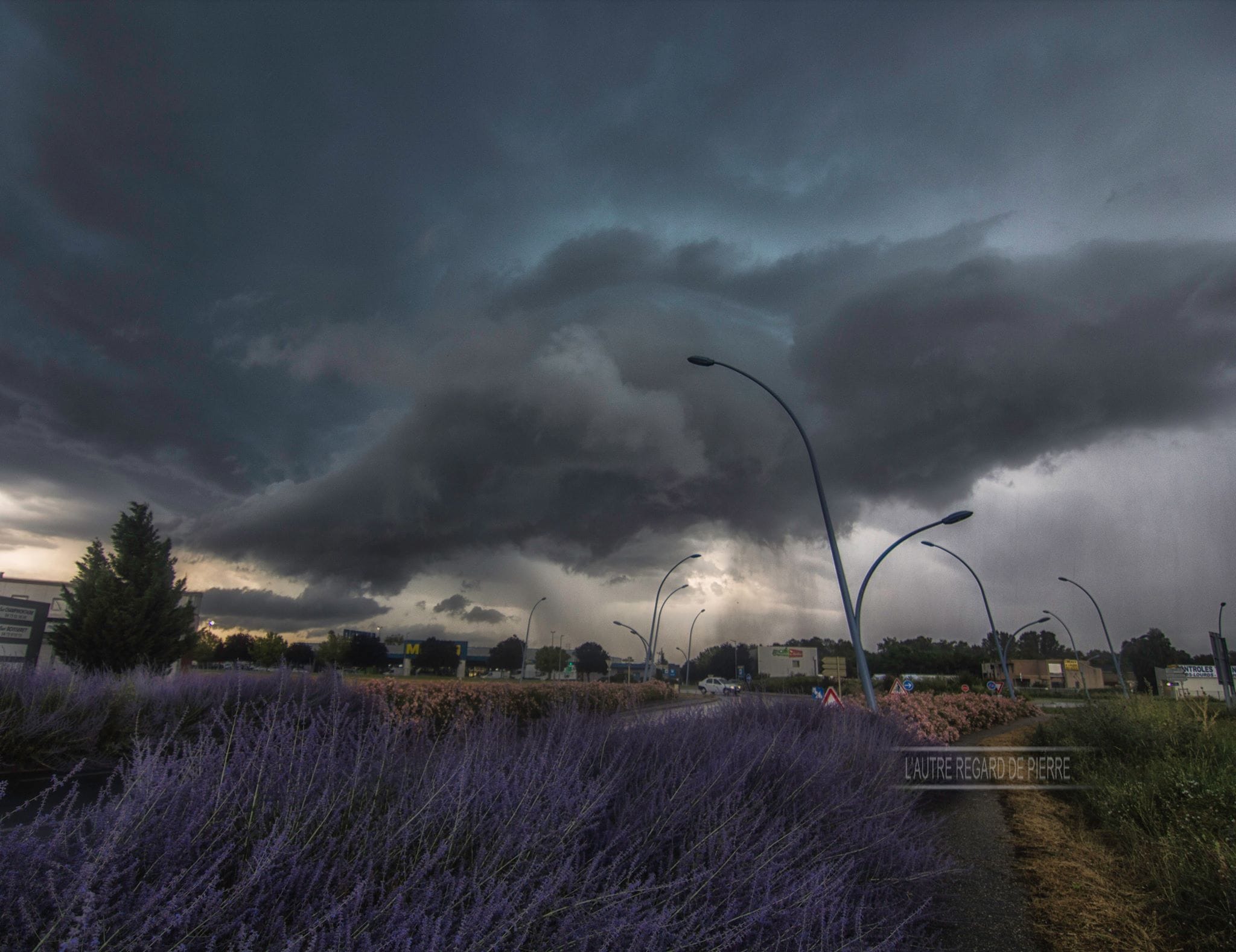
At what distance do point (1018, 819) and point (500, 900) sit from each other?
30.2ft

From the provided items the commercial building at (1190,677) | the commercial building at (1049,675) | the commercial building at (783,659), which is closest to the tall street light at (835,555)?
the commercial building at (1190,677)

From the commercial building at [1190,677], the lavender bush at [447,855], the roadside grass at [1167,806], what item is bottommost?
the roadside grass at [1167,806]

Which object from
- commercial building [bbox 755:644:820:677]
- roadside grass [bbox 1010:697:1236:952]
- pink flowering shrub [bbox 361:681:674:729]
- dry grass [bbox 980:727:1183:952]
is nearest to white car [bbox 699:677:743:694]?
commercial building [bbox 755:644:820:677]

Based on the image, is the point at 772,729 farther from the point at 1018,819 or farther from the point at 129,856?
the point at 129,856

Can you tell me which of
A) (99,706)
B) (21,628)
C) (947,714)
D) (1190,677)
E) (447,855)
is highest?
(21,628)

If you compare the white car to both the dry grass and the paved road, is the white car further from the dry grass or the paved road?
the dry grass

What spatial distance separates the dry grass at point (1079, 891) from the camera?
487 centimetres

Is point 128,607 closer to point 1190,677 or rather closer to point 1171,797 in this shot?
point 1171,797

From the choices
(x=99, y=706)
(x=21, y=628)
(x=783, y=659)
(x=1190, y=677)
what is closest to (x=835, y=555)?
(x=99, y=706)

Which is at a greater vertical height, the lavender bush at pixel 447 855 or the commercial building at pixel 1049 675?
the commercial building at pixel 1049 675

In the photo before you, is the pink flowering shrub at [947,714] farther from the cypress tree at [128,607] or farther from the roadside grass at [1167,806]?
the cypress tree at [128,607]

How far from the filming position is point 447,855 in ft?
9.14

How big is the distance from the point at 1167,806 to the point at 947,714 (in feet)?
36.0

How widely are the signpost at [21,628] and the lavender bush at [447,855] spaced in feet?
62.1
